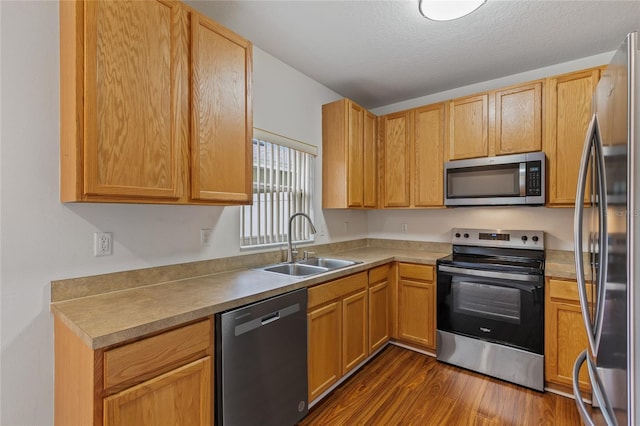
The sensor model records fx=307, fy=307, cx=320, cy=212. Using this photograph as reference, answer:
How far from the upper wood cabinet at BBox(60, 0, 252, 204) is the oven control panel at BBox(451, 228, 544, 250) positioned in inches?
88.4

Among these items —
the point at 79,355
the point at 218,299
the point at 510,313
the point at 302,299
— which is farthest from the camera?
the point at 510,313

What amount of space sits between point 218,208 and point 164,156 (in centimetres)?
66

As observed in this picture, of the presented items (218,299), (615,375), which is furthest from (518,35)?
(218,299)

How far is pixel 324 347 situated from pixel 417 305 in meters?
1.12

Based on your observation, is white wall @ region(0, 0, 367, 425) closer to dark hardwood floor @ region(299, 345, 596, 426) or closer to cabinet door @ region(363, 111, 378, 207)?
dark hardwood floor @ region(299, 345, 596, 426)

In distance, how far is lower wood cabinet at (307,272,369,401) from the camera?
2004mm

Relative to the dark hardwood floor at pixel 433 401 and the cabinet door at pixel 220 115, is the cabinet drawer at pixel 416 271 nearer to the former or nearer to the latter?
the dark hardwood floor at pixel 433 401

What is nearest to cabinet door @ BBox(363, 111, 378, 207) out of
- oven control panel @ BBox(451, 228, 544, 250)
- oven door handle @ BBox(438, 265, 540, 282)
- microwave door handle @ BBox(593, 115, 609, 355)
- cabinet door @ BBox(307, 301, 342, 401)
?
oven control panel @ BBox(451, 228, 544, 250)

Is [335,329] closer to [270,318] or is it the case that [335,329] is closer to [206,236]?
[270,318]

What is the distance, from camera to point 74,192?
129cm

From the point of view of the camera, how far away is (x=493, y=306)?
2.43 meters

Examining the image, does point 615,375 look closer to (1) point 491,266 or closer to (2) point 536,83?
(1) point 491,266

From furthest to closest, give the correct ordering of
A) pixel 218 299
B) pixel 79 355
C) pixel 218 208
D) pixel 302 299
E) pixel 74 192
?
pixel 218 208 < pixel 302 299 < pixel 218 299 < pixel 74 192 < pixel 79 355

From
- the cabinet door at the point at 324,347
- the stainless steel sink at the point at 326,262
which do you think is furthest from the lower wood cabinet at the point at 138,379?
the stainless steel sink at the point at 326,262
